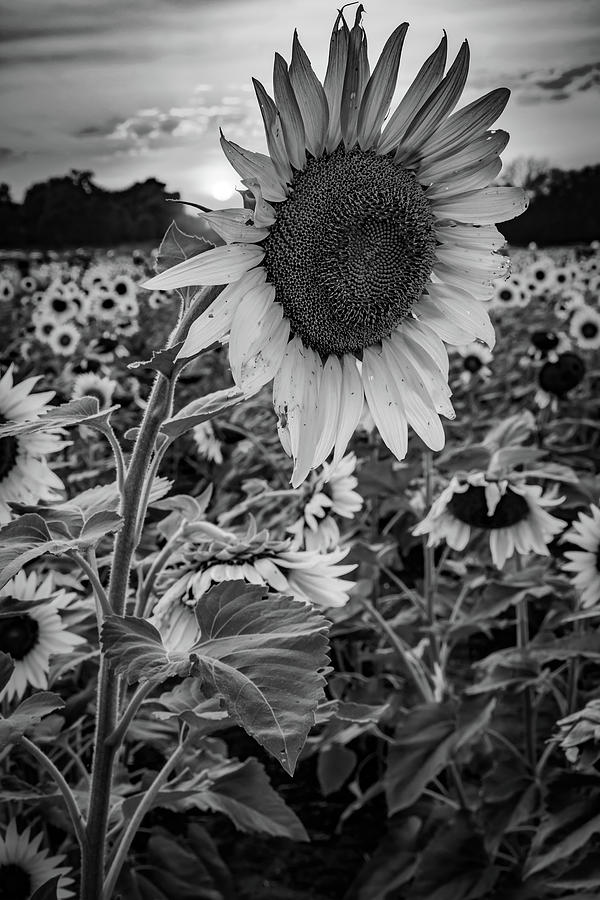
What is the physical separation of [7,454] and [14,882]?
0.62 meters

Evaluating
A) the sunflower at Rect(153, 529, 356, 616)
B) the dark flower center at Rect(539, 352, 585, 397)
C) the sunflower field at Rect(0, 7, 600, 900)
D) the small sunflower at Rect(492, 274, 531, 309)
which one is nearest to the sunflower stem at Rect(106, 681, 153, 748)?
the sunflower field at Rect(0, 7, 600, 900)

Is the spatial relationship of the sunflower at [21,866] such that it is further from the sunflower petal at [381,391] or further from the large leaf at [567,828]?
the sunflower petal at [381,391]

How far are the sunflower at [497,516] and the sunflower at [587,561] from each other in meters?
0.04

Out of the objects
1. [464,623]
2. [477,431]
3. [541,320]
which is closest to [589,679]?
[464,623]

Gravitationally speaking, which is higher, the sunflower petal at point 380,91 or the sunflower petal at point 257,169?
the sunflower petal at point 380,91

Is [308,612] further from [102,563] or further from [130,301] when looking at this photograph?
[130,301]

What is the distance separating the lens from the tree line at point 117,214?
12.1 meters

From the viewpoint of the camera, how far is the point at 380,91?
28.9 inches

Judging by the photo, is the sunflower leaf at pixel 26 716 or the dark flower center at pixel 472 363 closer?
the sunflower leaf at pixel 26 716

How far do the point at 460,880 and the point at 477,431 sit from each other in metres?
2.39

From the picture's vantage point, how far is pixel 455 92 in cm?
74

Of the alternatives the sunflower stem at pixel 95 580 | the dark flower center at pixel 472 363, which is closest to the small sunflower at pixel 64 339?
the dark flower center at pixel 472 363

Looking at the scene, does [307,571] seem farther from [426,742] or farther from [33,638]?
[426,742]

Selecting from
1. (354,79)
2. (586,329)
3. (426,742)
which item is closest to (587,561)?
(426,742)
